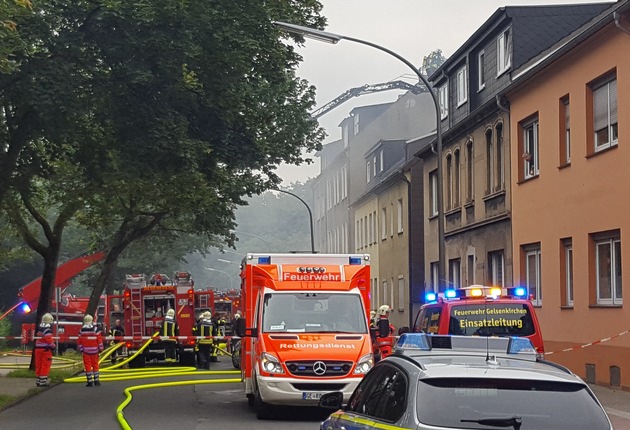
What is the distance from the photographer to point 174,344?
3148 cm

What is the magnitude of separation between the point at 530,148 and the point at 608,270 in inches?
245

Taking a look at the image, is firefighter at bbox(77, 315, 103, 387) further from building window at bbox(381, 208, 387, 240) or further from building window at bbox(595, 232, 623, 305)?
building window at bbox(381, 208, 387, 240)

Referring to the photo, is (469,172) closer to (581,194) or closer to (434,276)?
(434,276)

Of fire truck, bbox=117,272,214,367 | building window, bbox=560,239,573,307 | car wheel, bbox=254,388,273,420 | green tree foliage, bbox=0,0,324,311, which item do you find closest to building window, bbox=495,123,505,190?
building window, bbox=560,239,573,307

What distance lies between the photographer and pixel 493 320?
16.6 metres

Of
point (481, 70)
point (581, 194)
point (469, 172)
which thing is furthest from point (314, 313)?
point (481, 70)

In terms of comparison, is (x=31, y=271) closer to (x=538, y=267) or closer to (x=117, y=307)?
(x=117, y=307)

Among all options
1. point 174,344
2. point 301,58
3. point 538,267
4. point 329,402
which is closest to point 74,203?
point 174,344

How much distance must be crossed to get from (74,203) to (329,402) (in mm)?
24081

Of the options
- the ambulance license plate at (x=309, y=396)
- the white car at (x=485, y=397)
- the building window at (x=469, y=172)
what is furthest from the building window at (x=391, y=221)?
the white car at (x=485, y=397)

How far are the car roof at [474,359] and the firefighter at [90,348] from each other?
644 inches

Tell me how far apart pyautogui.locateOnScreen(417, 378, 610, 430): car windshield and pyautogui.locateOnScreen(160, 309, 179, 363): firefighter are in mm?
22995

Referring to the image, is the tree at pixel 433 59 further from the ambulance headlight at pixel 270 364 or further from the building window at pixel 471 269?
the ambulance headlight at pixel 270 364

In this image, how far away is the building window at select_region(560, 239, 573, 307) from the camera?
79.4 feet
